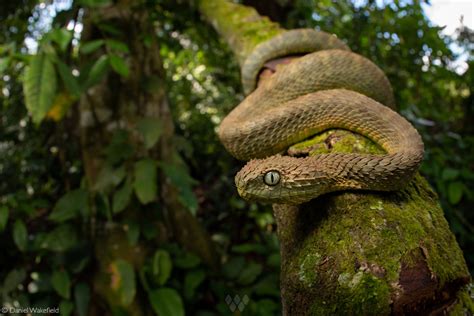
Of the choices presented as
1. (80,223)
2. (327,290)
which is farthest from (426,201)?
(80,223)

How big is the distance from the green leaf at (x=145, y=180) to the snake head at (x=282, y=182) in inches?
44.9

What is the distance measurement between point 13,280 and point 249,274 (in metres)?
1.37

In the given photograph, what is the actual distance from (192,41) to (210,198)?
51.5 inches

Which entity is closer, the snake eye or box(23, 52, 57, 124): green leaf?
the snake eye

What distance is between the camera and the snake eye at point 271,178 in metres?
1.12

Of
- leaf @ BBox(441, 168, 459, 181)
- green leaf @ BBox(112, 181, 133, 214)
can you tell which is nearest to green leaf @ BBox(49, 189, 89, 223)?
green leaf @ BBox(112, 181, 133, 214)

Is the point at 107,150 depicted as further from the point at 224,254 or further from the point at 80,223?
the point at 224,254

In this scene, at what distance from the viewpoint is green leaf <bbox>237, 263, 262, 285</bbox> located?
104 inches

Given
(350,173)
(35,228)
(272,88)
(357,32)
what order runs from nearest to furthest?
(350,173) → (272,88) → (357,32) → (35,228)

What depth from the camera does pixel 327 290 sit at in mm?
895

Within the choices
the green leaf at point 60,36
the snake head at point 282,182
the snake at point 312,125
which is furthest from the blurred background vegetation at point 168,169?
the snake head at point 282,182

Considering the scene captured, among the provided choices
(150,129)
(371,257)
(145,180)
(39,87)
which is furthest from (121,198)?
(371,257)

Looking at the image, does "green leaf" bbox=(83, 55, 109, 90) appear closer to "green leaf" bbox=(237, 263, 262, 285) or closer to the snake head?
the snake head

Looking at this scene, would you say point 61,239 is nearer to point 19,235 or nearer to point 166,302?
point 19,235
